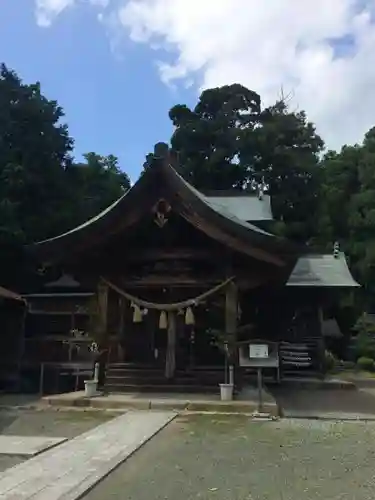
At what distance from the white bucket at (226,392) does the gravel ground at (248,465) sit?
195 cm

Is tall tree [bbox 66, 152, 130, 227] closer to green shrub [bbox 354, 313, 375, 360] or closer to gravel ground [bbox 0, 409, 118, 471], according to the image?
green shrub [bbox 354, 313, 375, 360]

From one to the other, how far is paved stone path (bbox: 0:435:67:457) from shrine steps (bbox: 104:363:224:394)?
15.4 ft

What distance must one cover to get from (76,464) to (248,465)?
1.78 meters

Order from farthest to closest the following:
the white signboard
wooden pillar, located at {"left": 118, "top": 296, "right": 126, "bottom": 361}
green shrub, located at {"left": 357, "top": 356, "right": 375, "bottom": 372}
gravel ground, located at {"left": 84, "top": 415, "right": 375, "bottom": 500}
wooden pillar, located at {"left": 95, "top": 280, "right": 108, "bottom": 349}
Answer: green shrub, located at {"left": 357, "top": 356, "right": 375, "bottom": 372} < wooden pillar, located at {"left": 118, "top": 296, "right": 126, "bottom": 361} < wooden pillar, located at {"left": 95, "top": 280, "right": 108, "bottom": 349} < the white signboard < gravel ground, located at {"left": 84, "top": 415, "right": 375, "bottom": 500}

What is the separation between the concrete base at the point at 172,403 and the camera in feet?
33.7

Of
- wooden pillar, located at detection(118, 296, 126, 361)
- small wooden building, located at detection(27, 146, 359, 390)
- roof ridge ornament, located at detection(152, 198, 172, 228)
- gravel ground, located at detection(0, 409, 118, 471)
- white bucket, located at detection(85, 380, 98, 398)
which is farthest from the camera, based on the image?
wooden pillar, located at detection(118, 296, 126, 361)

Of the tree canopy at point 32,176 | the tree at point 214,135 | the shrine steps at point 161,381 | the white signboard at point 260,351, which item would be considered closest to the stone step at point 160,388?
the shrine steps at point 161,381

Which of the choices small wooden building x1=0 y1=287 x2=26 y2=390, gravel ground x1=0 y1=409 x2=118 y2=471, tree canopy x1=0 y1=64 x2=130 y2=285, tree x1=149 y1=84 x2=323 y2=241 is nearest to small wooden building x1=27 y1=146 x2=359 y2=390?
gravel ground x1=0 y1=409 x2=118 y2=471

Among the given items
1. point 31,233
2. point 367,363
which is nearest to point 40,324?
point 31,233

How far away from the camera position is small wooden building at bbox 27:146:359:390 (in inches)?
471

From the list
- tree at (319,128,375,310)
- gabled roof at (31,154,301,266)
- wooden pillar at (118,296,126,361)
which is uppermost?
tree at (319,128,375,310)

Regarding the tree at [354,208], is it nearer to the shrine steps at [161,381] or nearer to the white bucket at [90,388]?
the shrine steps at [161,381]

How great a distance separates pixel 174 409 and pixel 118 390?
215 centimetres

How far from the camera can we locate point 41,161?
2542 cm
